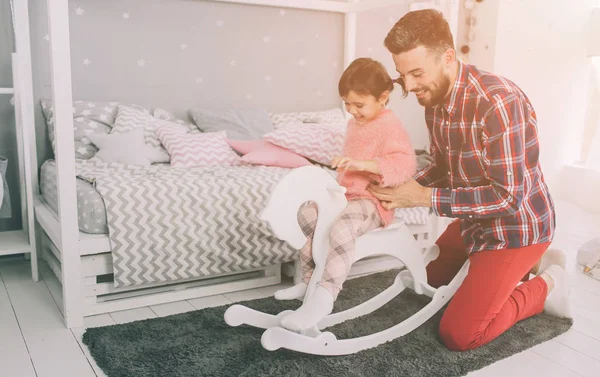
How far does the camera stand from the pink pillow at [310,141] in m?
2.55

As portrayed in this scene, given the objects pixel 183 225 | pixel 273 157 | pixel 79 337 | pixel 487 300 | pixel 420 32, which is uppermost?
pixel 420 32

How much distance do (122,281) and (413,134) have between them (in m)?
2.22

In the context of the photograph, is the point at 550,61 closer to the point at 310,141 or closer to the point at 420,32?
the point at 310,141

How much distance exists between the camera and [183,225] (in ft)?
6.41

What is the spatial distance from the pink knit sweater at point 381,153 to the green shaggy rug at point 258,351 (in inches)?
14.1

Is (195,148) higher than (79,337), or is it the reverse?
(195,148)

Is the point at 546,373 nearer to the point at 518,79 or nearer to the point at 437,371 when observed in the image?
the point at 437,371

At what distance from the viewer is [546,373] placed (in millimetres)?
1520

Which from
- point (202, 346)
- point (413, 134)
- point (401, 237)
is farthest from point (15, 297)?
point (413, 134)

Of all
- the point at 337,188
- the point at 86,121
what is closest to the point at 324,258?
the point at 337,188

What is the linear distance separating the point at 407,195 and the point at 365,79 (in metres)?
0.34

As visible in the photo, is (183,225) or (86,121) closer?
(183,225)

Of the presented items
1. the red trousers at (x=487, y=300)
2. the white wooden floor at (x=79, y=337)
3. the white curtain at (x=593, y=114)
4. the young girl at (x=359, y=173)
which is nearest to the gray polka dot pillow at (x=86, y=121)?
the white wooden floor at (x=79, y=337)

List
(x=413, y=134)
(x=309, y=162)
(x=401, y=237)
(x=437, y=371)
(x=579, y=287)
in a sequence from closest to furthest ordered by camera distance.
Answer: (x=437, y=371) → (x=401, y=237) → (x=579, y=287) → (x=309, y=162) → (x=413, y=134)
